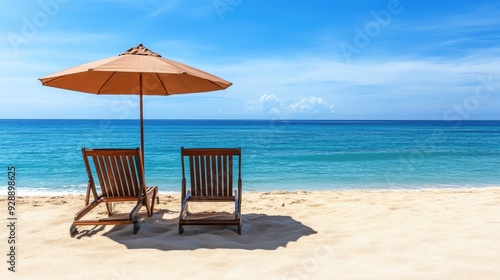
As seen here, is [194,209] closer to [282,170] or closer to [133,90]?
[133,90]

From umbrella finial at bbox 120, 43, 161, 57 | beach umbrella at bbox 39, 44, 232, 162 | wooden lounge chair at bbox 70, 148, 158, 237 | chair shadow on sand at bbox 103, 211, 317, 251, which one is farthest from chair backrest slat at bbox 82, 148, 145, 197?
umbrella finial at bbox 120, 43, 161, 57

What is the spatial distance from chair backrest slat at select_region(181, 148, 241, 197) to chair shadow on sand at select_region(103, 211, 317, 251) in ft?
1.63

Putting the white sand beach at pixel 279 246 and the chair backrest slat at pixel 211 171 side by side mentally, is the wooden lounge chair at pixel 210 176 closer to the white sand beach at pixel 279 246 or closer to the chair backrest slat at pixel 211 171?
the chair backrest slat at pixel 211 171

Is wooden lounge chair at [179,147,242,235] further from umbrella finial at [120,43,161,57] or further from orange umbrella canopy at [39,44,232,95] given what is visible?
umbrella finial at [120,43,161,57]

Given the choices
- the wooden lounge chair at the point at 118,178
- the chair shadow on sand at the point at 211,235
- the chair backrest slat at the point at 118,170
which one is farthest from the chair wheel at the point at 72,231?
the chair backrest slat at the point at 118,170

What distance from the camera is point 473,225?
13.9 ft

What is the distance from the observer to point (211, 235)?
13.0 ft

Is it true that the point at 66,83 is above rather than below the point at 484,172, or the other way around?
above

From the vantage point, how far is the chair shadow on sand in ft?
11.9

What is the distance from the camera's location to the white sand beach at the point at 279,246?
2.93 m

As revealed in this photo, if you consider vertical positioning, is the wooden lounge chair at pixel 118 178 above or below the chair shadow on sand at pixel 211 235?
above

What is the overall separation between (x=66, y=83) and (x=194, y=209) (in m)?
2.65

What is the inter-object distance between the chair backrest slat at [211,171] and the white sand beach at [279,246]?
0.52 metres

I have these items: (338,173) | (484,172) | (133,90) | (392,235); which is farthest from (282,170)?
(392,235)
